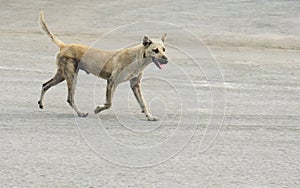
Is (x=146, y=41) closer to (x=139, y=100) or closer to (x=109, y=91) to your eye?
(x=109, y=91)

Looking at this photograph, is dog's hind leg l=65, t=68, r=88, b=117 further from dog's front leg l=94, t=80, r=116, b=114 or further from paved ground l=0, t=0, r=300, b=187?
dog's front leg l=94, t=80, r=116, b=114

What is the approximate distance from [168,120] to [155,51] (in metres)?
1.00

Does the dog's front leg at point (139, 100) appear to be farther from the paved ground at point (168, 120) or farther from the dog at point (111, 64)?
the paved ground at point (168, 120)

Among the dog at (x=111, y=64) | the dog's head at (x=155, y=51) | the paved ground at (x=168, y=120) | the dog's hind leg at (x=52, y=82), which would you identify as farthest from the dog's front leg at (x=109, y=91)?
the dog's hind leg at (x=52, y=82)

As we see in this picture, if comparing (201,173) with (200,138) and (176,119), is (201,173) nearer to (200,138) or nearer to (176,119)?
(200,138)

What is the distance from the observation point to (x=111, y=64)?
318 inches

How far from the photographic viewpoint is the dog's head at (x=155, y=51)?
7.61 m

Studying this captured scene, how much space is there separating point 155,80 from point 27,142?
3221 mm

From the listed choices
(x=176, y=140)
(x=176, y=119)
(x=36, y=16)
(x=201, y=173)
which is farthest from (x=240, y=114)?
(x=36, y=16)

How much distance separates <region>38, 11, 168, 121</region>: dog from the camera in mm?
7773

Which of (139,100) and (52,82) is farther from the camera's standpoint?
(52,82)

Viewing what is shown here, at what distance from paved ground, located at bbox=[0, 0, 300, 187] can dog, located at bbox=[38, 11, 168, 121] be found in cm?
25

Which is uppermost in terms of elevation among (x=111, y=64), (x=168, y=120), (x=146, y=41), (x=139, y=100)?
(x=146, y=41)

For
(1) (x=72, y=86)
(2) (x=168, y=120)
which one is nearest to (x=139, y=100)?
(2) (x=168, y=120)
